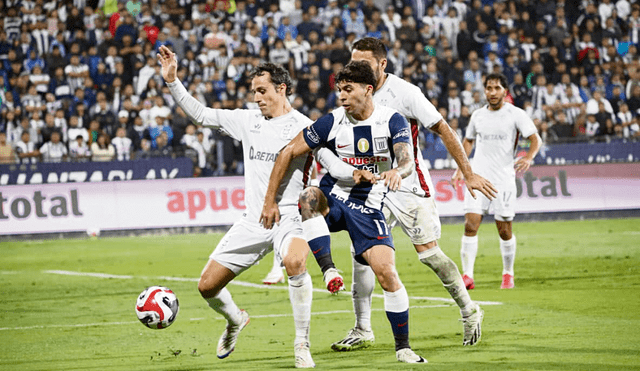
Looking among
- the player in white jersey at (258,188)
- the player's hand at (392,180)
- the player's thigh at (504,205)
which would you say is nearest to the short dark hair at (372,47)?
the player in white jersey at (258,188)

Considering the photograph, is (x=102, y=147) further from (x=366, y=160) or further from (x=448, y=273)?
(x=366, y=160)

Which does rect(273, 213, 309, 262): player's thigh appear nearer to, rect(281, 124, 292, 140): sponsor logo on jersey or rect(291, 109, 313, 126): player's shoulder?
rect(281, 124, 292, 140): sponsor logo on jersey

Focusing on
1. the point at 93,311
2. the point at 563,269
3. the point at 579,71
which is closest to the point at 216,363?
the point at 93,311

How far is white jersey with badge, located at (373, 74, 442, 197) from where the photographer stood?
796cm

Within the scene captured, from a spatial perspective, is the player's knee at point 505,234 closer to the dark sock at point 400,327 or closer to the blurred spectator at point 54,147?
the dark sock at point 400,327

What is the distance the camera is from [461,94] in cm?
2394

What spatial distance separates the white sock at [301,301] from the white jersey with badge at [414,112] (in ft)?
4.49

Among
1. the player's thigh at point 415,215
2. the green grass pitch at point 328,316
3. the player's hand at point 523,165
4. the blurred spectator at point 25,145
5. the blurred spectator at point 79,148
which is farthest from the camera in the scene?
the blurred spectator at point 25,145

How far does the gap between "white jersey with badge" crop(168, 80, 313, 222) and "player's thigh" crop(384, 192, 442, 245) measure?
2.89ft

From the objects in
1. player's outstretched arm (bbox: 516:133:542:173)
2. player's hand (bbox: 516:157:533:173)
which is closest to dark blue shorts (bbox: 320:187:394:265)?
player's outstretched arm (bbox: 516:133:542:173)

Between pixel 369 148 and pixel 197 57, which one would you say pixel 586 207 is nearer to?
pixel 197 57

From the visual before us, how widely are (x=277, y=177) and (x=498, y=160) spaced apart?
19.6 feet

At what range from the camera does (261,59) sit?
80.8 ft

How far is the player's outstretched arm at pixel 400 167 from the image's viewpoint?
21.5ft
